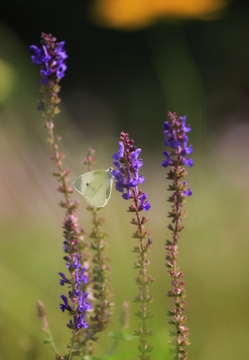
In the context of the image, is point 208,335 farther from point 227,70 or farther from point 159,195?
point 227,70

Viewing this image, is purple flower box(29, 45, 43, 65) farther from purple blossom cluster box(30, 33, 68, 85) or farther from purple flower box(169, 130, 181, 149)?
purple flower box(169, 130, 181, 149)

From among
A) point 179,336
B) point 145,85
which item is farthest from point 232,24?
point 179,336

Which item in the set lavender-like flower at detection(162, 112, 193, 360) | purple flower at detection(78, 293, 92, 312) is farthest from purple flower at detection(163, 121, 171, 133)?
purple flower at detection(78, 293, 92, 312)

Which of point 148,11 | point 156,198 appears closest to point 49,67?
point 148,11

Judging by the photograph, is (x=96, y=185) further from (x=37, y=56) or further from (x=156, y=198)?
(x=156, y=198)

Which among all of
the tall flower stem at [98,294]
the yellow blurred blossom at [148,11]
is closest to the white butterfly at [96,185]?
the tall flower stem at [98,294]
